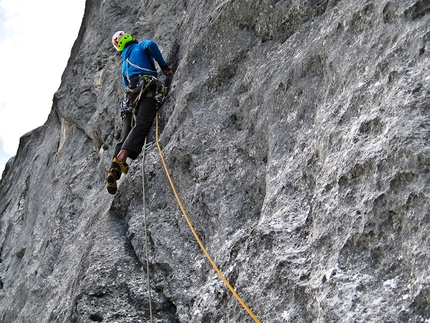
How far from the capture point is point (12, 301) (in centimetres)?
768

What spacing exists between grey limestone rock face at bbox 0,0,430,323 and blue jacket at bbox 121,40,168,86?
32 cm

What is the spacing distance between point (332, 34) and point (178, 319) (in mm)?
2677

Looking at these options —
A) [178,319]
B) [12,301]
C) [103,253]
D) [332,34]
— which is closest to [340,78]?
[332,34]

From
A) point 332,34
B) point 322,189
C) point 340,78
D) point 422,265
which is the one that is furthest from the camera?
point 332,34

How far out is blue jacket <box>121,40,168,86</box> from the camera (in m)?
6.84

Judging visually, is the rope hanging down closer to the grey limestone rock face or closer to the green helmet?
the grey limestone rock face

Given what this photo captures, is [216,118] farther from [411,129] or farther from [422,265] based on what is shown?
[422,265]

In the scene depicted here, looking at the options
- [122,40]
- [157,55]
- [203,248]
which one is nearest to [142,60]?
[157,55]

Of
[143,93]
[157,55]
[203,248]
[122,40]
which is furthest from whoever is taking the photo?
[122,40]

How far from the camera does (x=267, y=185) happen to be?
13.8 feet

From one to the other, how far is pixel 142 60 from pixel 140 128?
1.09 meters

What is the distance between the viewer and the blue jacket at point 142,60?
6.84 metres

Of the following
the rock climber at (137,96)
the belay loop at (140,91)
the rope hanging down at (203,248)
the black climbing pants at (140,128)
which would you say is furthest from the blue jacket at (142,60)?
the rope hanging down at (203,248)

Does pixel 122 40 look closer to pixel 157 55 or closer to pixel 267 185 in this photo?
pixel 157 55
